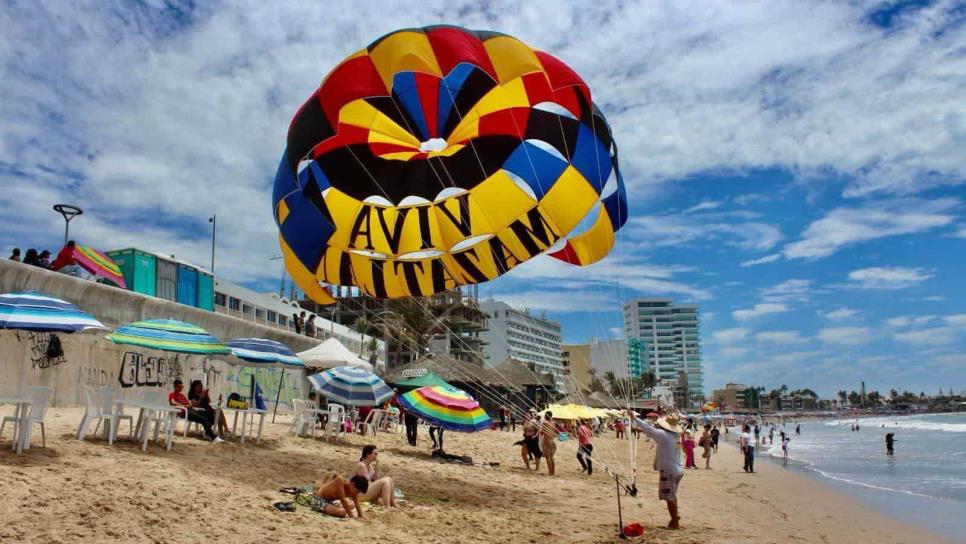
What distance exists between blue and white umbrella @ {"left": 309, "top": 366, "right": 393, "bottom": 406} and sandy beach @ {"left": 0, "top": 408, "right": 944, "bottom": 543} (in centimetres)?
103

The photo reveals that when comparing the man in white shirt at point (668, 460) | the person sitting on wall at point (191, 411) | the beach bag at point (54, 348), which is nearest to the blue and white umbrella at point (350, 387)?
the person sitting on wall at point (191, 411)

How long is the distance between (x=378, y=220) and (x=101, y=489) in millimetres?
5309

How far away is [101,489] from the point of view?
266 inches

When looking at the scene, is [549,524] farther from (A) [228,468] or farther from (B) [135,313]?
(B) [135,313]

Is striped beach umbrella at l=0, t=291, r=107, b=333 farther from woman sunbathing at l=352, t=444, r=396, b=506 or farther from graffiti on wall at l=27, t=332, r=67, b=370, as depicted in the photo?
graffiti on wall at l=27, t=332, r=67, b=370

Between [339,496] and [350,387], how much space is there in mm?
7316

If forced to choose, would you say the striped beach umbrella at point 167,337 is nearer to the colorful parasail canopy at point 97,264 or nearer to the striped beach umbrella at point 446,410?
the striped beach umbrella at point 446,410

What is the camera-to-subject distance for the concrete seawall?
38.5ft

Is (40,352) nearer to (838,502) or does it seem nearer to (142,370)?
(142,370)

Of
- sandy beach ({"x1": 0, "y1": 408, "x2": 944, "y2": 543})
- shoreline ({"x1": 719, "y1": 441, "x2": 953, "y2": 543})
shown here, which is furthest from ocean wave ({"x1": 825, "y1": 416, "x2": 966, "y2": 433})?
sandy beach ({"x1": 0, "y1": 408, "x2": 944, "y2": 543})

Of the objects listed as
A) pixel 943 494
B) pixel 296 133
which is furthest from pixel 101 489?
pixel 943 494

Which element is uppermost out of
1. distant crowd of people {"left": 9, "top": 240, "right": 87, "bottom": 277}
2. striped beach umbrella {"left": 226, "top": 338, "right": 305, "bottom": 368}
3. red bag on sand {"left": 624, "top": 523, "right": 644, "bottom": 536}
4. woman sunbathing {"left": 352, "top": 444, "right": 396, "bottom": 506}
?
distant crowd of people {"left": 9, "top": 240, "right": 87, "bottom": 277}

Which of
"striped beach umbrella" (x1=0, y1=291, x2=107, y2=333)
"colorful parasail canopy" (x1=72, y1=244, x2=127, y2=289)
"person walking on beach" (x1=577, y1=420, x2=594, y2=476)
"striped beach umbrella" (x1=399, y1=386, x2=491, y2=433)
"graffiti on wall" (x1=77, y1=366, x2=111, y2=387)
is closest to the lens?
"striped beach umbrella" (x1=0, y1=291, x2=107, y2=333)

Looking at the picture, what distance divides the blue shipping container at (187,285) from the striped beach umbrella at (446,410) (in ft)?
42.8
